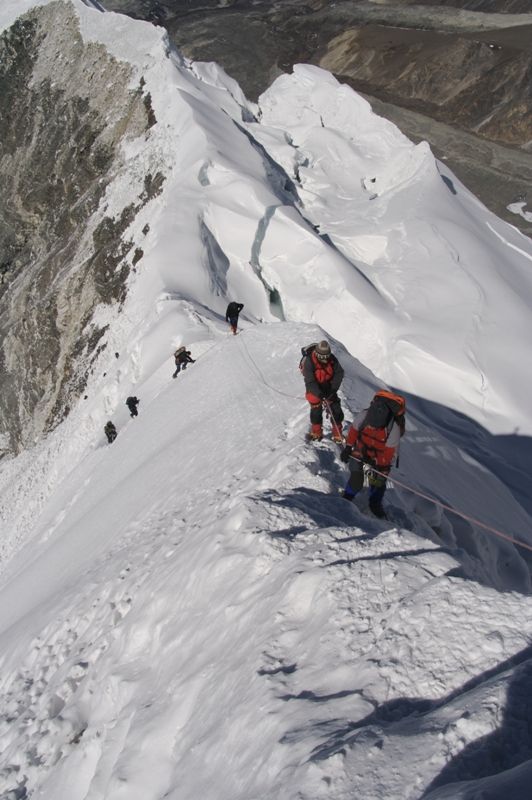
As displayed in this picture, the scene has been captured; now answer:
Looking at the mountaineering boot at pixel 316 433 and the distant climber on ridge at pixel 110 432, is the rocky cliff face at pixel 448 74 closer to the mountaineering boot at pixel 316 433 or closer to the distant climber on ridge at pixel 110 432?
the distant climber on ridge at pixel 110 432

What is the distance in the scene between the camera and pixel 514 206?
114ft

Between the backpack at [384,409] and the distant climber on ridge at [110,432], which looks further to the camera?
the distant climber on ridge at [110,432]

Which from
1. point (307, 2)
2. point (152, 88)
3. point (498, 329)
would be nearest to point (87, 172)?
point (152, 88)

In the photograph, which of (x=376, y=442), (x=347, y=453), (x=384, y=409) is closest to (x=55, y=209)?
(x=347, y=453)

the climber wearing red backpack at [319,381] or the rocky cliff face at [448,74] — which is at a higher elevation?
the climber wearing red backpack at [319,381]

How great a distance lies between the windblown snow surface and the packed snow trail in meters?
0.02

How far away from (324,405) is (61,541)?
A: 6.62m

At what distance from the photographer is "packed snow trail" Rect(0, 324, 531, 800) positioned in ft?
10.8

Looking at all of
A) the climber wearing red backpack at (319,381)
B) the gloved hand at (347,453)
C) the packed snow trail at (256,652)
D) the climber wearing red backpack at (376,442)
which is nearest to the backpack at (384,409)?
the climber wearing red backpack at (376,442)

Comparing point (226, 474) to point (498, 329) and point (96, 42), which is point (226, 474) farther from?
point (96, 42)

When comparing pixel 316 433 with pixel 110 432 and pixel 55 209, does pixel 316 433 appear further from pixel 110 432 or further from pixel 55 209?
pixel 55 209

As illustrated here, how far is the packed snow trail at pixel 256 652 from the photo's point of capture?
10.8 feet

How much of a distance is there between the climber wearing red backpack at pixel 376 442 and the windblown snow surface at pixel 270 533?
1.18 ft

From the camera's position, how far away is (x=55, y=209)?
103 ft
